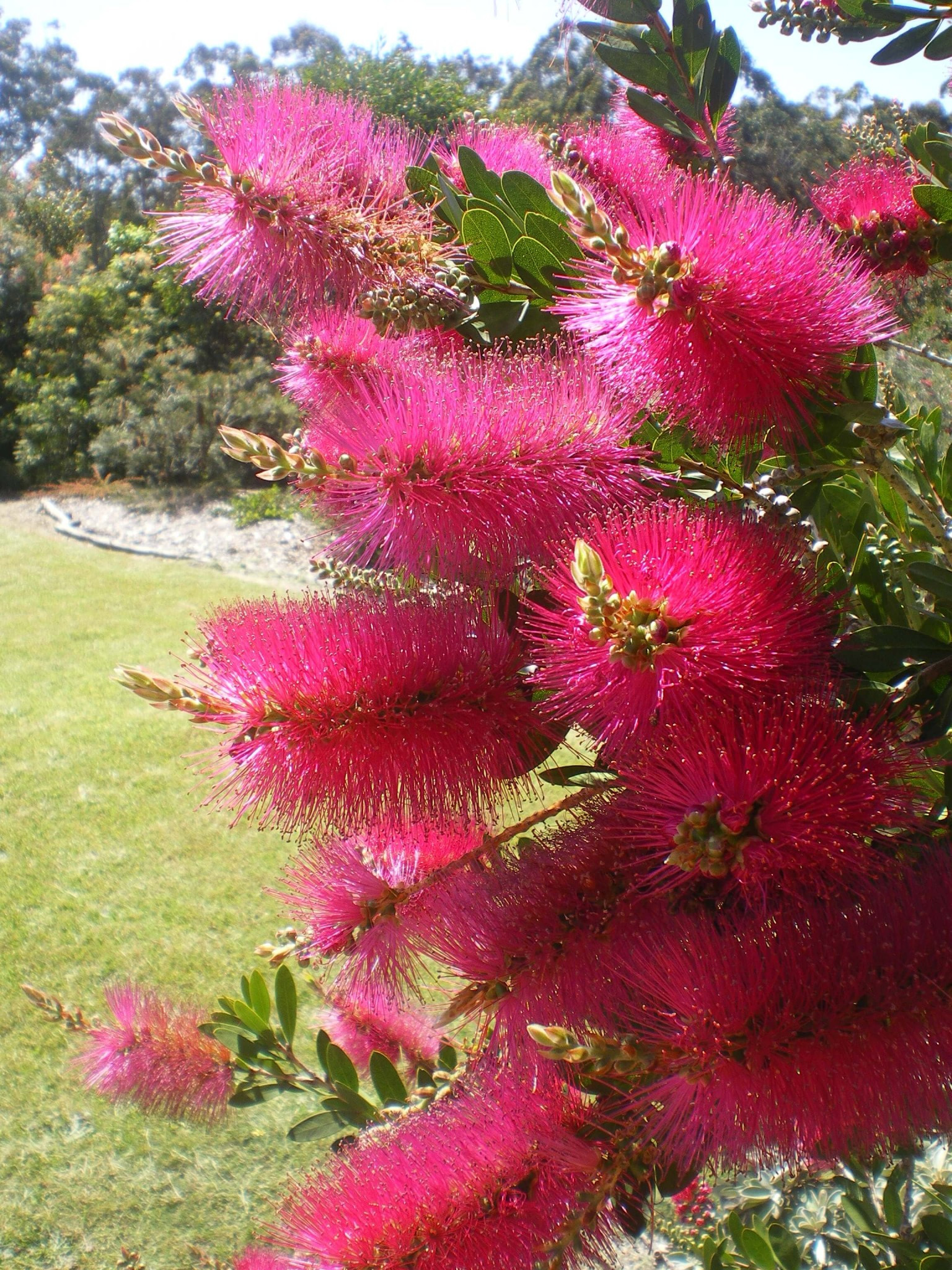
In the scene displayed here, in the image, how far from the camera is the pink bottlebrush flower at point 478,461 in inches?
22.4

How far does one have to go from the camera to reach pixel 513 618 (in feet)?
2.19

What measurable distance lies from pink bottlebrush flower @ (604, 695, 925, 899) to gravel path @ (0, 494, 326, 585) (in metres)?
7.31

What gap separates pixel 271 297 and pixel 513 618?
30 cm

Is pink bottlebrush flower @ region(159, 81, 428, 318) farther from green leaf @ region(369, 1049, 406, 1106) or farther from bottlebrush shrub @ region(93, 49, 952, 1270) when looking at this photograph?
green leaf @ region(369, 1049, 406, 1106)

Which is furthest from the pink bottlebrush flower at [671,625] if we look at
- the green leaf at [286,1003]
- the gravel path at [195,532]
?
the gravel path at [195,532]

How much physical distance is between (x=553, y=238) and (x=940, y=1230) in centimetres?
91

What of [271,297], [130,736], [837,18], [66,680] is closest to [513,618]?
[271,297]

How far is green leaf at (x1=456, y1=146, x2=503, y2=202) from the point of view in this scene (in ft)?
2.39

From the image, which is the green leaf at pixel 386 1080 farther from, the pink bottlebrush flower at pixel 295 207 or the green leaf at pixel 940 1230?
the pink bottlebrush flower at pixel 295 207

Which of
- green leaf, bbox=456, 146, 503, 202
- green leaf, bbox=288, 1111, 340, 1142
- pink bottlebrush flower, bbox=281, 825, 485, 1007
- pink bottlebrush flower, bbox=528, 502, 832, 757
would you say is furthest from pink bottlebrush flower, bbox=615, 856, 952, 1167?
green leaf, bbox=288, 1111, 340, 1142

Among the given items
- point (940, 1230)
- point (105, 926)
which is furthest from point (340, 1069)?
point (105, 926)

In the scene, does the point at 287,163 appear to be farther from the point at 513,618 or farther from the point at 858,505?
the point at 858,505

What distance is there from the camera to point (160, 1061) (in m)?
1.35

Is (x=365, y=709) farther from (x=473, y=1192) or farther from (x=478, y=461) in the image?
(x=473, y=1192)
